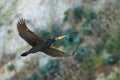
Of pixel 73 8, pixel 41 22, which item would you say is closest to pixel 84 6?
pixel 73 8

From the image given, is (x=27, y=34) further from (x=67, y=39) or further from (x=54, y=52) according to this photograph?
(x=67, y=39)

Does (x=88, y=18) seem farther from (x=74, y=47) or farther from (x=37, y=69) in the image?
(x=37, y=69)

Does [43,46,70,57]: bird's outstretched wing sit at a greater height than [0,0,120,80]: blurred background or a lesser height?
lesser

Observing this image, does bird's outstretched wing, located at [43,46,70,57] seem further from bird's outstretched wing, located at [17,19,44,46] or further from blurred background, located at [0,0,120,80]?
blurred background, located at [0,0,120,80]

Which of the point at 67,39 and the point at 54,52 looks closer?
the point at 54,52

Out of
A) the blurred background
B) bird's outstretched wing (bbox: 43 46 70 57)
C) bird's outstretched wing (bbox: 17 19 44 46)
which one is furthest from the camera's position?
the blurred background

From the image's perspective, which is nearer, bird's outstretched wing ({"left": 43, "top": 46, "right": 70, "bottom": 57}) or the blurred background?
bird's outstretched wing ({"left": 43, "top": 46, "right": 70, "bottom": 57})

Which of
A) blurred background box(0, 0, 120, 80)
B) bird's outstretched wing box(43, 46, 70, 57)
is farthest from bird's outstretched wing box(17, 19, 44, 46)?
A: blurred background box(0, 0, 120, 80)

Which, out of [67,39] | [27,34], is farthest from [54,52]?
[67,39]
